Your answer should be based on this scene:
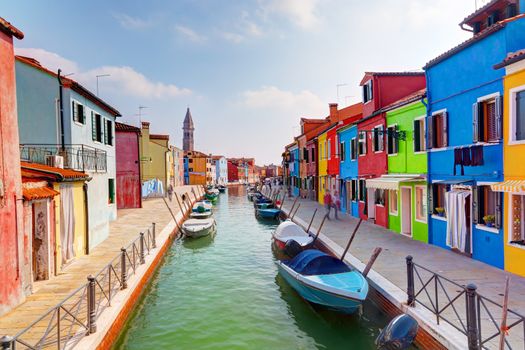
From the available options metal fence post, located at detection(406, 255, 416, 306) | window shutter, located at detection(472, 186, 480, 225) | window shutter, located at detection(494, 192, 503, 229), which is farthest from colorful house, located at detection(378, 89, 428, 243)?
metal fence post, located at detection(406, 255, 416, 306)

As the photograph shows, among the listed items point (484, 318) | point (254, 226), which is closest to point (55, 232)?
point (484, 318)

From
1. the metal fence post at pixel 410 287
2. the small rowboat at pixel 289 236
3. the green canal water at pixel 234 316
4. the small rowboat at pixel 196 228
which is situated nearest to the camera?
the metal fence post at pixel 410 287

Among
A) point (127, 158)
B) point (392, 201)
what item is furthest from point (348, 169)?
point (127, 158)

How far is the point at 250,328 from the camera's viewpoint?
9242 millimetres

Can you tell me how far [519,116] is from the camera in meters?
9.76

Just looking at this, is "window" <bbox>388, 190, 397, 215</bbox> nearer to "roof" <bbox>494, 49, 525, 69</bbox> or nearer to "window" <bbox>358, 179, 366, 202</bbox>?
"window" <bbox>358, 179, 366, 202</bbox>

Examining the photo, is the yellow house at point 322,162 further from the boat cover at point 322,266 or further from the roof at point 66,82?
the boat cover at point 322,266

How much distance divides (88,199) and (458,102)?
14553mm

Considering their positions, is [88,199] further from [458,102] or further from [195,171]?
[195,171]

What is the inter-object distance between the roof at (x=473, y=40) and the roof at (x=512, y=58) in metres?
0.92

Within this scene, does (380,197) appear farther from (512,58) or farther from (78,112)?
(78,112)

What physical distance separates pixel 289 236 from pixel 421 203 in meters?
6.05

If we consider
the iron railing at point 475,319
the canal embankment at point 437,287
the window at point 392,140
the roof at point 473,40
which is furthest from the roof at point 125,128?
the iron railing at point 475,319

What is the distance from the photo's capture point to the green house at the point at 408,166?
14844 mm
